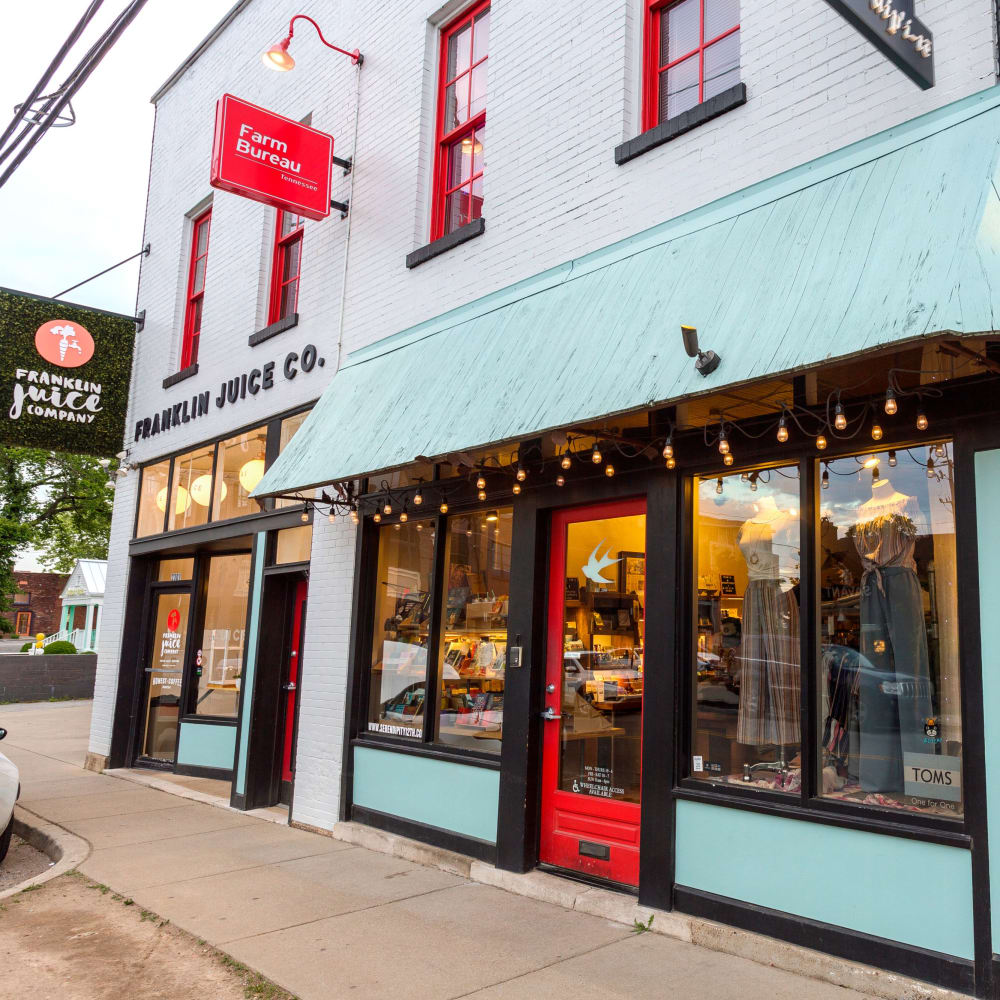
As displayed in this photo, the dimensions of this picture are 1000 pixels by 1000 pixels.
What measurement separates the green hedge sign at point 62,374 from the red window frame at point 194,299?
1.07m

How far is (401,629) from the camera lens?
7.59 m

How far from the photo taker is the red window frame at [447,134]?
7621 mm

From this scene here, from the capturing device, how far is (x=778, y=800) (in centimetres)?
472

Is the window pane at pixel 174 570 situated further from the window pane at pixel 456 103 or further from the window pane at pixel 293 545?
the window pane at pixel 456 103

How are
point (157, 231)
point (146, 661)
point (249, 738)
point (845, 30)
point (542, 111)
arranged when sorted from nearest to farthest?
point (845, 30) < point (542, 111) < point (249, 738) < point (146, 661) < point (157, 231)

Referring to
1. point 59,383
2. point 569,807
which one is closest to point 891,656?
point 569,807

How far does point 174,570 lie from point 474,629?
6.13 metres

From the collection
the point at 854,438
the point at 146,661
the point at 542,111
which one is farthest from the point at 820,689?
the point at 146,661

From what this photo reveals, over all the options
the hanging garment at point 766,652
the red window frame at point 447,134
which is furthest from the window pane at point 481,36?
the hanging garment at point 766,652

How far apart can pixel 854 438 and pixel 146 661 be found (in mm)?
9764

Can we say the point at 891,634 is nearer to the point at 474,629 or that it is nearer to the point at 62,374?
the point at 474,629

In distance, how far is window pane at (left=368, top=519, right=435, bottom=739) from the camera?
7323 millimetres

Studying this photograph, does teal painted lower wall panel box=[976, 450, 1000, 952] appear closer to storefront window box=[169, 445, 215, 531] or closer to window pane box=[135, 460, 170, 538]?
storefront window box=[169, 445, 215, 531]

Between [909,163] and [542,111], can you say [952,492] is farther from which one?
[542,111]
